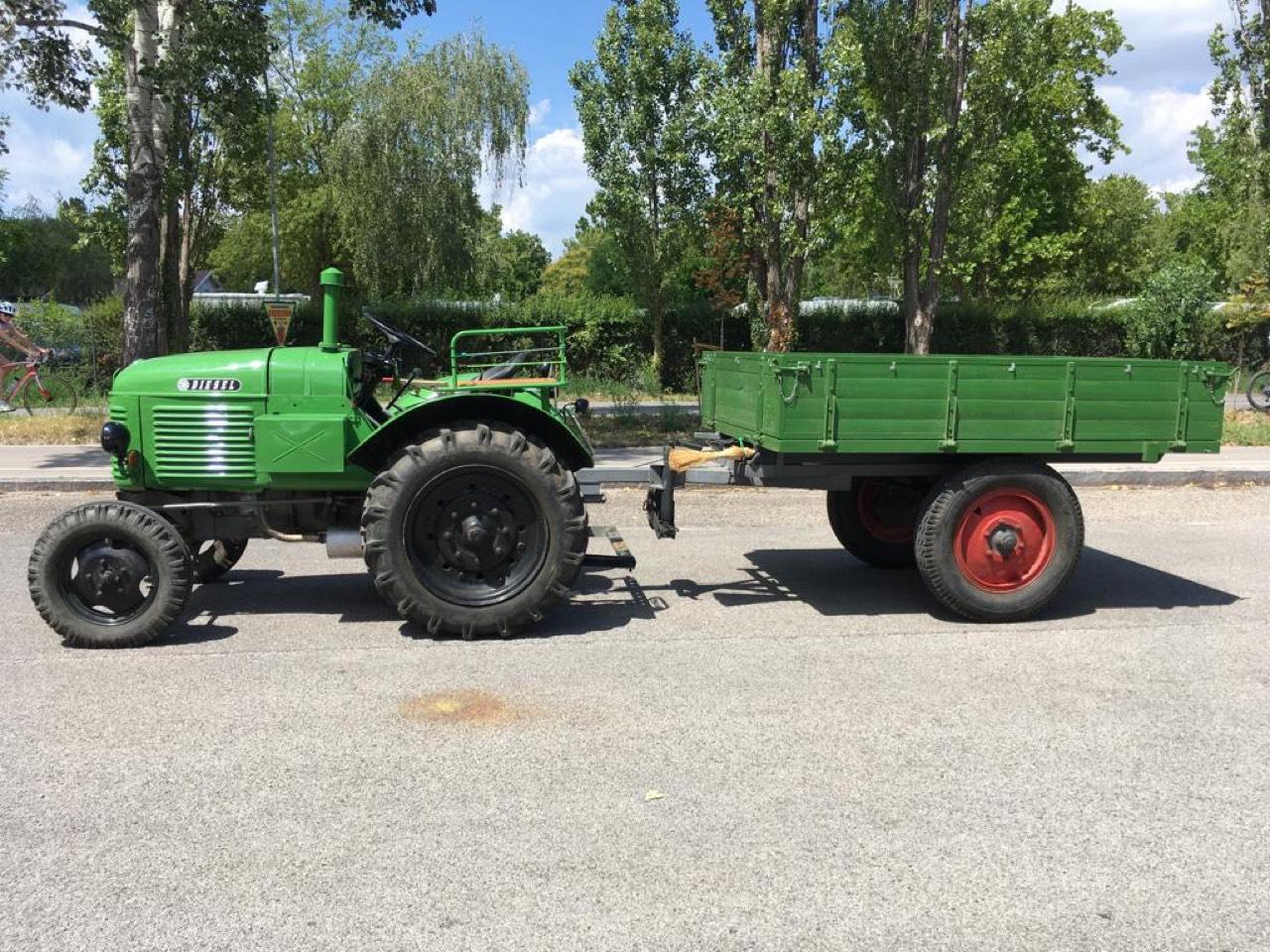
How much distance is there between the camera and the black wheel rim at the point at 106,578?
17.1 ft

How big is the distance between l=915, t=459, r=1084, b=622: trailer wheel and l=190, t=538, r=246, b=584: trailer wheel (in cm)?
443

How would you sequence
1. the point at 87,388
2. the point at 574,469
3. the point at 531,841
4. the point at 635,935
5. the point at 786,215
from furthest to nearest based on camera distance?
the point at 87,388
the point at 786,215
the point at 574,469
the point at 531,841
the point at 635,935

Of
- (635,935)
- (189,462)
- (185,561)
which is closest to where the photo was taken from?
(635,935)

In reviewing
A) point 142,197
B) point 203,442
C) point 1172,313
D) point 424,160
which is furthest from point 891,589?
point 424,160

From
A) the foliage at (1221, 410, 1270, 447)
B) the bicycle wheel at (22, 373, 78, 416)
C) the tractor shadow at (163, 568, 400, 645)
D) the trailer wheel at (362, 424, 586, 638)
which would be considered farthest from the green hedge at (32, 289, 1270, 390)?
the trailer wheel at (362, 424, 586, 638)

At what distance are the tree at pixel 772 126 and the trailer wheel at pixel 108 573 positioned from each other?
1358 centimetres

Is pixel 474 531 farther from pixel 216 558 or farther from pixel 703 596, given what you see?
pixel 216 558

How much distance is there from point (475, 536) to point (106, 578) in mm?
1957

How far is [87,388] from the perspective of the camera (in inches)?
765

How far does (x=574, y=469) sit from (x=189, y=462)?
7.30ft

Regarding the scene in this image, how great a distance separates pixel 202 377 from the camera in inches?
217

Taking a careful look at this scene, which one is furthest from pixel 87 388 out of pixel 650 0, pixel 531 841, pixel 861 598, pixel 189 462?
pixel 531 841

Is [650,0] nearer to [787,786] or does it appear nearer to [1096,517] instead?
[1096,517]

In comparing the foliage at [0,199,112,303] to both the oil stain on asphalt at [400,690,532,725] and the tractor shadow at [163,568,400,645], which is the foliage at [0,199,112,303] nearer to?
the tractor shadow at [163,568,400,645]
